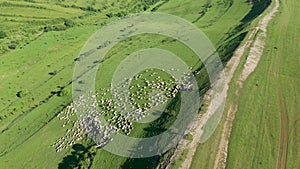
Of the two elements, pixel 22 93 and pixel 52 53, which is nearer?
pixel 22 93

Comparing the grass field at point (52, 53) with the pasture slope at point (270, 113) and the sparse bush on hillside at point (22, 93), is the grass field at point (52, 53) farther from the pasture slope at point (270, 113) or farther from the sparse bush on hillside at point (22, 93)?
the pasture slope at point (270, 113)

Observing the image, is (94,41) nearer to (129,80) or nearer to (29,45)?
(29,45)

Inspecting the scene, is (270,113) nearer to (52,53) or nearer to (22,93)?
(22,93)

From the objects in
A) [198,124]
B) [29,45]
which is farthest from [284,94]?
[29,45]

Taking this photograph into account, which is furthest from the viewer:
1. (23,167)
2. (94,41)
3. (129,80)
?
(94,41)

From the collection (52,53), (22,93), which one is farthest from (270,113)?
(52,53)

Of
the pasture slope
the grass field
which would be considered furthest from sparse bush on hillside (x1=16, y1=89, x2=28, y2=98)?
the pasture slope

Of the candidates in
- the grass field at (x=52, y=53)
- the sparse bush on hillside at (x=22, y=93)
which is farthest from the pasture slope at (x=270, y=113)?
the sparse bush on hillside at (x=22, y=93)
